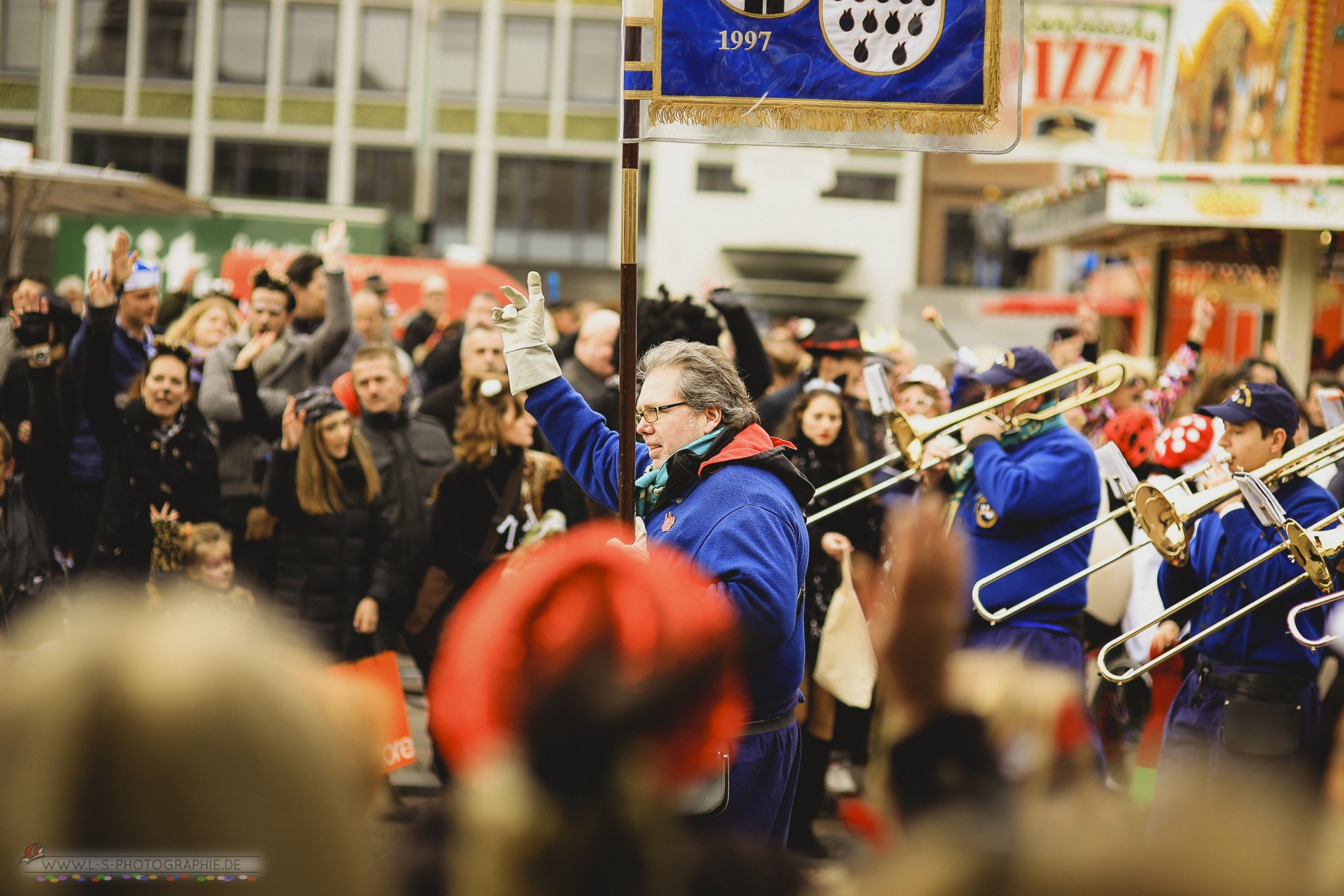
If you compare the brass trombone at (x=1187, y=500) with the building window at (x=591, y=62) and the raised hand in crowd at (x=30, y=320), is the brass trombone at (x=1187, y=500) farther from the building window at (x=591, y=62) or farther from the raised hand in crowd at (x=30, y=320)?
the building window at (x=591, y=62)

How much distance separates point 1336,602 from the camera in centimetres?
447

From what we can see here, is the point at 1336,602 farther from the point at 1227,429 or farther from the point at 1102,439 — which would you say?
the point at 1102,439

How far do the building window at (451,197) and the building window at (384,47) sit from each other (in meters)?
2.09

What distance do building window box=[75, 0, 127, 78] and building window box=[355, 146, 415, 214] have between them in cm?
637

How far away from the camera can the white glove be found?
13.1 feet

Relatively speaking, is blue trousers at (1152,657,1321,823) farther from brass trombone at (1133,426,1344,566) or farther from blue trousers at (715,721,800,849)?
blue trousers at (715,721,800,849)

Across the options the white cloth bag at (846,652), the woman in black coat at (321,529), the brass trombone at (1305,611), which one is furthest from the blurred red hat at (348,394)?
the brass trombone at (1305,611)

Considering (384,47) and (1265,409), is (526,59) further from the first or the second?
(1265,409)

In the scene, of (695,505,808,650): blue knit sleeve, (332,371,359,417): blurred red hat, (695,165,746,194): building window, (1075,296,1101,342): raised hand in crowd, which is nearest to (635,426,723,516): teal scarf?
(695,505,808,650): blue knit sleeve

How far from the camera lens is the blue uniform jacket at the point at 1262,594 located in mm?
4477

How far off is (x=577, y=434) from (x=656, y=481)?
1.78ft

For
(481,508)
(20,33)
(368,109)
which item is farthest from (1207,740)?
(20,33)

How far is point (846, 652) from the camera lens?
5992 mm

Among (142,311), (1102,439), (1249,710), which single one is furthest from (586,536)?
(1102,439)
